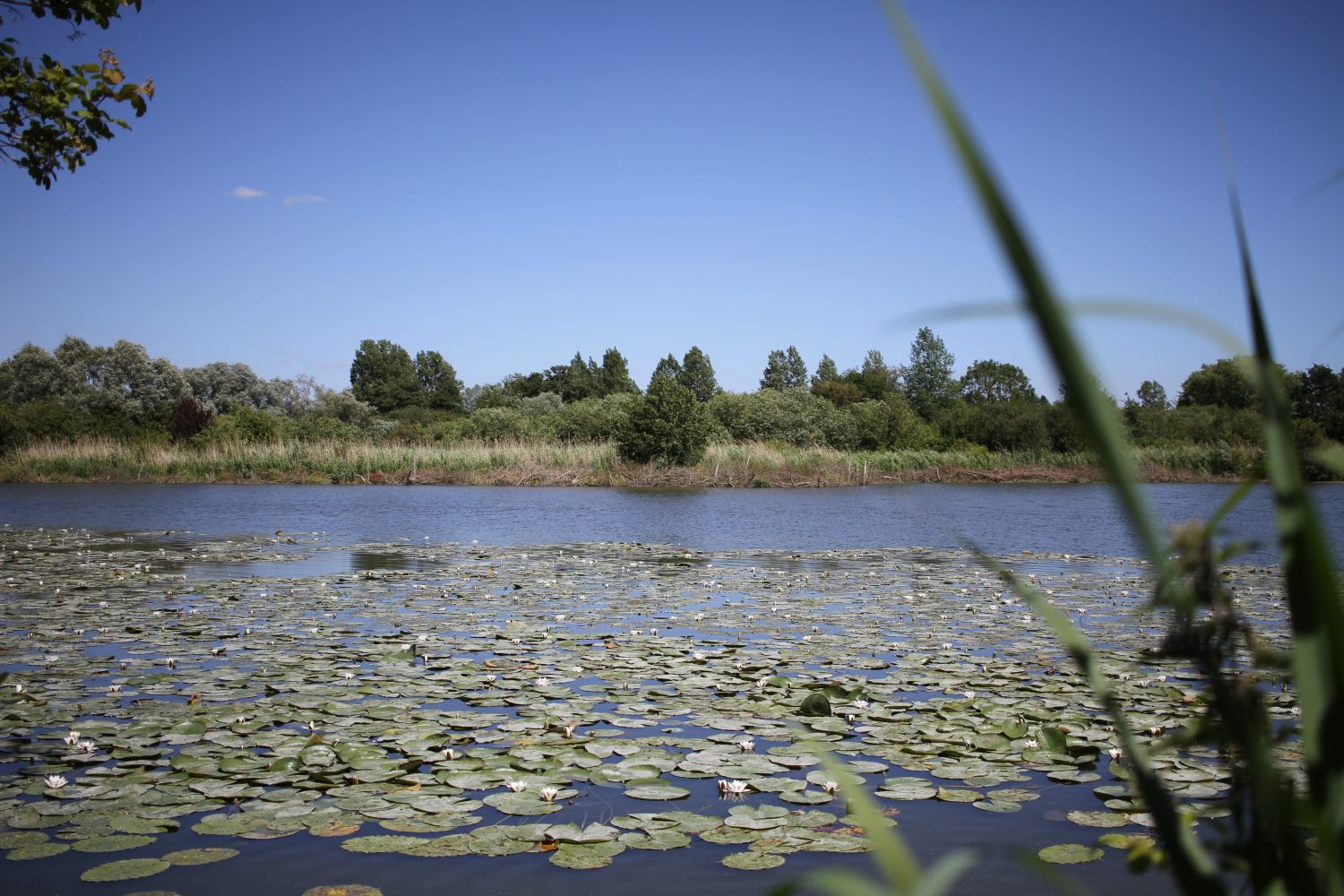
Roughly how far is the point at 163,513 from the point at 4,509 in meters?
3.44

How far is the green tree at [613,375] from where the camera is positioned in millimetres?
68688

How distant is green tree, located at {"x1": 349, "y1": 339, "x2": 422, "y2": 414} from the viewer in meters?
72.0

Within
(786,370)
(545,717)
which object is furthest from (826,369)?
(545,717)

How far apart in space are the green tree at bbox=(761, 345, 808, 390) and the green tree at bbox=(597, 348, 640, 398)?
45.5ft

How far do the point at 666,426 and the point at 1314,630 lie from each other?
25922 mm

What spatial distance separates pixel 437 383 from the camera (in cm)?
7806

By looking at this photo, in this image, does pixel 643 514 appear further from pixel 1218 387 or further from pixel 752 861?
pixel 1218 387

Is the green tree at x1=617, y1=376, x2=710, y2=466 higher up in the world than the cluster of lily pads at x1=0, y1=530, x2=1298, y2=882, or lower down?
higher up

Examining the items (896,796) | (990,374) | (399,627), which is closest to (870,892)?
(896,796)

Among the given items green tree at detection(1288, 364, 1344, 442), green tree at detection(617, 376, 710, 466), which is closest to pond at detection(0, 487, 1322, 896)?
green tree at detection(617, 376, 710, 466)

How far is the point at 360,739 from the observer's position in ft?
13.0

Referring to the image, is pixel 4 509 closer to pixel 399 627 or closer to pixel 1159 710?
Answer: pixel 399 627

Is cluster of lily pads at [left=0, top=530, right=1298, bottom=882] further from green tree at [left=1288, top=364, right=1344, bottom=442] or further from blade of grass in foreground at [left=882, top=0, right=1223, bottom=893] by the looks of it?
green tree at [left=1288, top=364, right=1344, bottom=442]

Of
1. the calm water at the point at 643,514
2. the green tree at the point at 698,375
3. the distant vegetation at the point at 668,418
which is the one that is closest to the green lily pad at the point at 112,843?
the calm water at the point at 643,514
